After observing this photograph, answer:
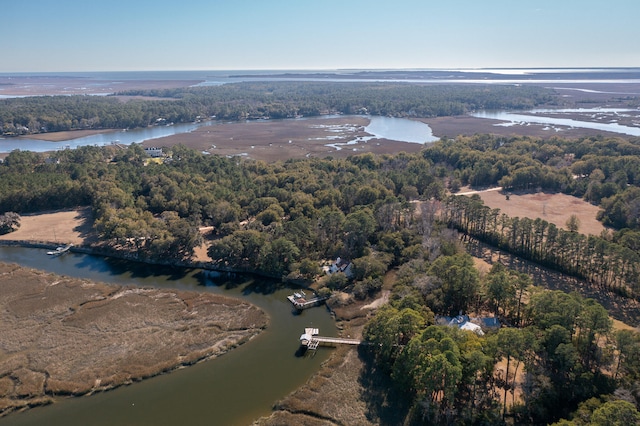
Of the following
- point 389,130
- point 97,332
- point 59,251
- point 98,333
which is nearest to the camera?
point 98,333

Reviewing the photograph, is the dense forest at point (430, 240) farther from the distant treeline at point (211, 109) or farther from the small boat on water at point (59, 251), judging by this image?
the distant treeline at point (211, 109)

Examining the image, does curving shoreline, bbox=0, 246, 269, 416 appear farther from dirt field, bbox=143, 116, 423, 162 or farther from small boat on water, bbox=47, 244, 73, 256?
dirt field, bbox=143, 116, 423, 162

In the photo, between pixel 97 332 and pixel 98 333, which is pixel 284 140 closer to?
pixel 97 332

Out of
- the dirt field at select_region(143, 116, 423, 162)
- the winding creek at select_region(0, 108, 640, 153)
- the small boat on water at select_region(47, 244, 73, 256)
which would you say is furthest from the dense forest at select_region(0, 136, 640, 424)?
the winding creek at select_region(0, 108, 640, 153)

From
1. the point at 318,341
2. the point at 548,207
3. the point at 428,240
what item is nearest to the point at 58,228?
the point at 318,341

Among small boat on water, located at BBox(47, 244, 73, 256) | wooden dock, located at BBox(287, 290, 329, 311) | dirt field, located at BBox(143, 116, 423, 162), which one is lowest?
wooden dock, located at BBox(287, 290, 329, 311)
